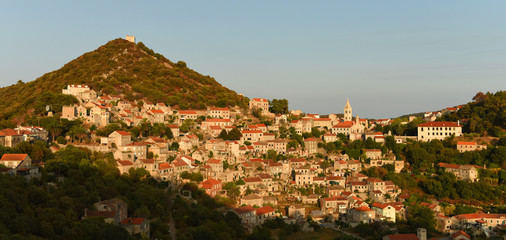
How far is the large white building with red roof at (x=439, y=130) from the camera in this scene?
56.7 metres

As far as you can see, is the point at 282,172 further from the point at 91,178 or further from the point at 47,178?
the point at 47,178

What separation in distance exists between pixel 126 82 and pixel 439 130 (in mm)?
46926

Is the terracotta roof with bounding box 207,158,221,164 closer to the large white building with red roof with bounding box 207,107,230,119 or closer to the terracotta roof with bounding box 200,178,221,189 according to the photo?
the terracotta roof with bounding box 200,178,221,189

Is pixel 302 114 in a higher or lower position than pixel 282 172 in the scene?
higher

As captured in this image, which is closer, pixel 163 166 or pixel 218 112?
pixel 163 166

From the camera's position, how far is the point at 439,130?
188 feet

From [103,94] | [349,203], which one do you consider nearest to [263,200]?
[349,203]

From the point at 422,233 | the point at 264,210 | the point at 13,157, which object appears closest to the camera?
the point at 13,157

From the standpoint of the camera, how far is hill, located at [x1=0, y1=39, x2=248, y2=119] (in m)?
64.2

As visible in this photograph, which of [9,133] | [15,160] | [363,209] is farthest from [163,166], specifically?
[363,209]

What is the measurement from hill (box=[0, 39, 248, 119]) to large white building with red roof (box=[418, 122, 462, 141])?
2845 cm

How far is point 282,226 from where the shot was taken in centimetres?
3803

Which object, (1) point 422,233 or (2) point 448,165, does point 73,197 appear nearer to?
(1) point 422,233

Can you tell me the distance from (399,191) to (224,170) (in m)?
18.5
